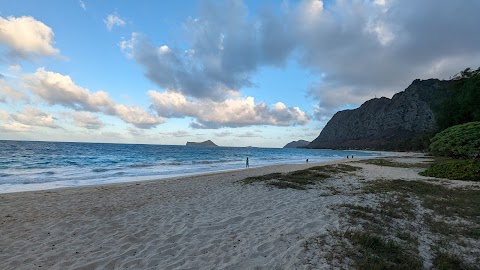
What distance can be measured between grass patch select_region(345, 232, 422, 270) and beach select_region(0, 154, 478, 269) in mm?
324

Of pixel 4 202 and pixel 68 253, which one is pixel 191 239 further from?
pixel 4 202

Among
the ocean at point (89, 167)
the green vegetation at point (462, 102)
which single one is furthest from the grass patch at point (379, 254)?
the green vegetation at point (462, 102)

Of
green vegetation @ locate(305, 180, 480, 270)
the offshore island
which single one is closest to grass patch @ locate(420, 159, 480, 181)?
the offshore island

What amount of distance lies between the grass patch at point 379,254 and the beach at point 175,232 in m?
0.32

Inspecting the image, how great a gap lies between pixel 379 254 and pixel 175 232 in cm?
467

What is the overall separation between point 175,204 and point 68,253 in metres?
4.78

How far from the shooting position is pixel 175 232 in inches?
265

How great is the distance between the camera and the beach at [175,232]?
5.05m

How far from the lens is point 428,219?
774 centimetres

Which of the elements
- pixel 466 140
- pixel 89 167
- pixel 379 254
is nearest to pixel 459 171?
pixel 466 140

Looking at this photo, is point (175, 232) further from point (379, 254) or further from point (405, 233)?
point (405, 233)

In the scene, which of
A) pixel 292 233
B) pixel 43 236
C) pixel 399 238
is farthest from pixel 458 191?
pixel 43 236

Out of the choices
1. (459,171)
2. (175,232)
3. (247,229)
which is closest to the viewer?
(175,232)

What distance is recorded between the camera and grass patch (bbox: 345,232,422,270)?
4645 millimetres
